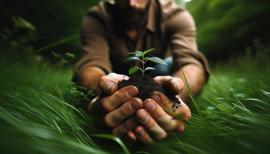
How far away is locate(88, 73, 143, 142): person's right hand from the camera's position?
1.15 meters

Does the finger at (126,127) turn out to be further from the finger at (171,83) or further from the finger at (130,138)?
the finger at (171,83)

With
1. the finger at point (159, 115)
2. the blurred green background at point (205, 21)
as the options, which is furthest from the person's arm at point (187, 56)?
the blurred green background at point (205, 21)

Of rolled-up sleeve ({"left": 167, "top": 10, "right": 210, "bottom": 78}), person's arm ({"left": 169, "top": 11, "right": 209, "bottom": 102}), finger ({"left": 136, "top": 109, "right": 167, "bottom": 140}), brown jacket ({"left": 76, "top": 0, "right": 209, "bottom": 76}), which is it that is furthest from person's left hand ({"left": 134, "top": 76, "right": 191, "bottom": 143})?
brown jacket ({"left": 76, "top": 0, "right": 209, "bottom": 76})

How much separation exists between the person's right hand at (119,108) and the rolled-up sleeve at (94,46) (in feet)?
2.31

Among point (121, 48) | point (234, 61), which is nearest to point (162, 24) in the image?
point (121, 48)

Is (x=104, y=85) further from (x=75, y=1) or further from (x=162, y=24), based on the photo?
(x=75, y=1)

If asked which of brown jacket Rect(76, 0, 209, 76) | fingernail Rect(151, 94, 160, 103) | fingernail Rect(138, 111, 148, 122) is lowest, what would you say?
fingernail Rect(138, 111, 148, 122)

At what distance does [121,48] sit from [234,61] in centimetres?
216

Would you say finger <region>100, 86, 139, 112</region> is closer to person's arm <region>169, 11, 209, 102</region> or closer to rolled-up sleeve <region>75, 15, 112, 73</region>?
person's arm <region>169, 11, 209, 102</region>

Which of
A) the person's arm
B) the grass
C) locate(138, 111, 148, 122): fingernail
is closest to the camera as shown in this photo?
the grass

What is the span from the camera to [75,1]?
4.73 m

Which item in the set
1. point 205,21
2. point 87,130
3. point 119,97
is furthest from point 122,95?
point 205,21

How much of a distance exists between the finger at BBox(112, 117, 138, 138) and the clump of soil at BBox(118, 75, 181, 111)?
81mm

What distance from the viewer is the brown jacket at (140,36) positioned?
208 centimetres
